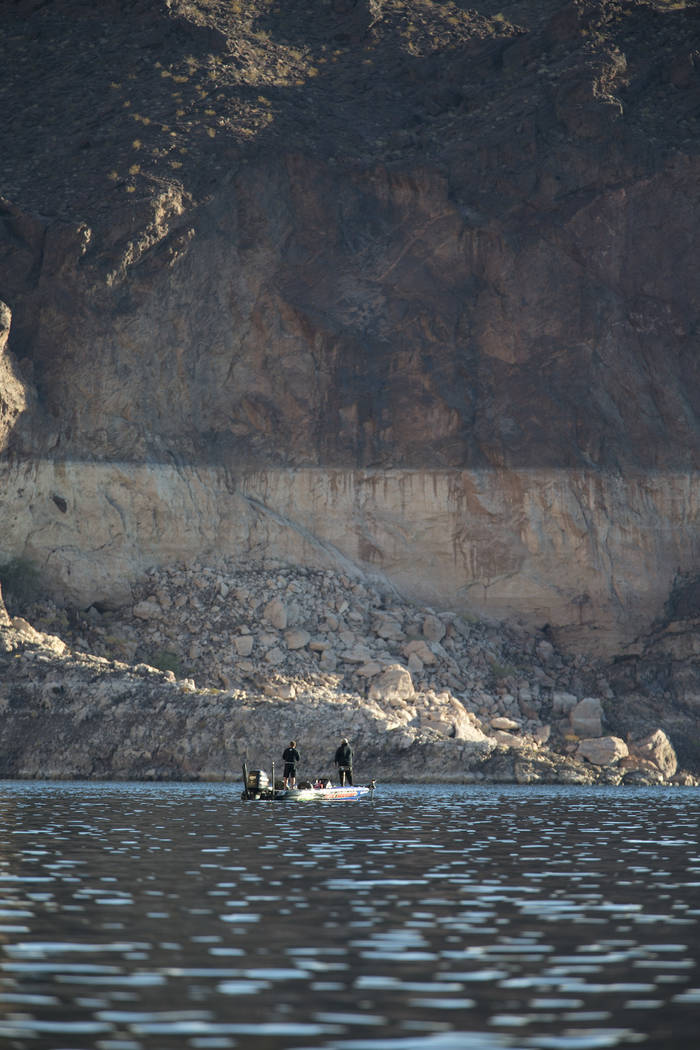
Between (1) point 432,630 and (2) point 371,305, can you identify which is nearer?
(1) point 432,630

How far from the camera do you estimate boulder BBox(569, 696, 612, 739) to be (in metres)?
57.7

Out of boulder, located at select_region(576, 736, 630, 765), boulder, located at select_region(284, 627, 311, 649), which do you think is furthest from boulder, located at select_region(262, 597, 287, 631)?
boulder, located at select_region(576, 736, 630, 765)

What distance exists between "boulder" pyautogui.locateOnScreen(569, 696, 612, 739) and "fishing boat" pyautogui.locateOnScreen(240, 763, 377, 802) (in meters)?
19.4

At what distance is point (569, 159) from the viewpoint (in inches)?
2638

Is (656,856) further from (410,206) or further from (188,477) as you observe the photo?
(410,206)

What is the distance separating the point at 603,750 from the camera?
54.6 m

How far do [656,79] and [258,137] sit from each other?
63.1 feet

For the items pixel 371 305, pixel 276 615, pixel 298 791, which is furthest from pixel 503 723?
pixel 371 305

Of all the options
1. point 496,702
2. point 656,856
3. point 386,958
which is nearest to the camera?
point 386,958

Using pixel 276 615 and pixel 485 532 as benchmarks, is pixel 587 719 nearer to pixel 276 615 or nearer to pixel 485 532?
pixel 485 532

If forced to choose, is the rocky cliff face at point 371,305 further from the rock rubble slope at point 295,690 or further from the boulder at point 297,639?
the boulder at point 297,639

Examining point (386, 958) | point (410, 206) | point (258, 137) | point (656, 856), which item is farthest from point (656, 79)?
point (386, 958)

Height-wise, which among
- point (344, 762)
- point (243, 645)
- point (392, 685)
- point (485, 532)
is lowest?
point (344, 762)

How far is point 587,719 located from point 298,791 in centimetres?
2362
